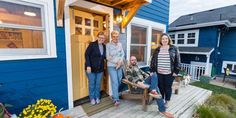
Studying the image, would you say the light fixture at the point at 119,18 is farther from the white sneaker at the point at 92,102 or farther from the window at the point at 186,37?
the window at the point at 186,37

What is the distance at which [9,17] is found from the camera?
178 cm

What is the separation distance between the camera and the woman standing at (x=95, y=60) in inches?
92.7

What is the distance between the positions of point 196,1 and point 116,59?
2416 cm

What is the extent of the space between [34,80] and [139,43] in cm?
278

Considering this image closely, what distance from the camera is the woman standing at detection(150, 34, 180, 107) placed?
7.69ft

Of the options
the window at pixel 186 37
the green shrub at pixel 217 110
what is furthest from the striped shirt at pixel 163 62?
the window at pixel 186 37

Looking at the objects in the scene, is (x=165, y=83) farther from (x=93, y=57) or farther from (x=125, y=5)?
(x=125, y=5)

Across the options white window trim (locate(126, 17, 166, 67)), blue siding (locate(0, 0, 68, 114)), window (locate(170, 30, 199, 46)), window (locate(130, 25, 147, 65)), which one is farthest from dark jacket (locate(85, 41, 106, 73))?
window (locate(170, 30, 199, 46))

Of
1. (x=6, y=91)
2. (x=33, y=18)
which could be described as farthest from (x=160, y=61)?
(x=6, y=91)

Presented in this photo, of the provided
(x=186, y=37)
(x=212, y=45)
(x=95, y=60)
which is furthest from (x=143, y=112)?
(x=186, y=37)

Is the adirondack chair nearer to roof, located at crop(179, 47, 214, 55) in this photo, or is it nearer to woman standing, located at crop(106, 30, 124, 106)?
woman standing, located at crop(106, 30, 124, 106)

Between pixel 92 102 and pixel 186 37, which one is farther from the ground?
pixel 186 37

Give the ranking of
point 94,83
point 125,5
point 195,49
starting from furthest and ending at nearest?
point 195,49
point 125,5
point 94,83

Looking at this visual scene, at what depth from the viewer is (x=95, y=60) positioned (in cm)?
239
